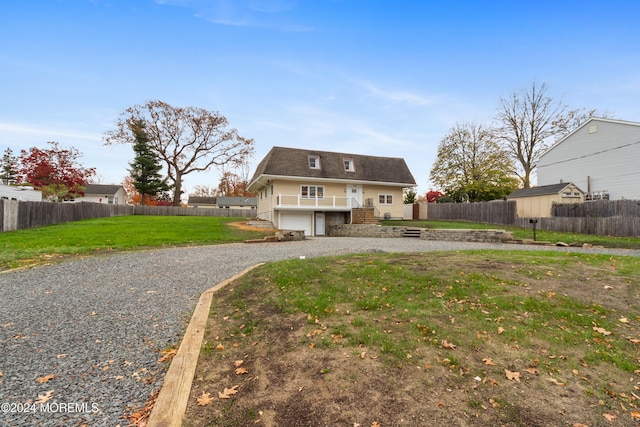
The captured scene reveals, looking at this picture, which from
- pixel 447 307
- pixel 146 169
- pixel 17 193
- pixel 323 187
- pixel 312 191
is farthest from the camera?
pixel 146 169

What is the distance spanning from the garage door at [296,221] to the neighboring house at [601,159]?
21.9m

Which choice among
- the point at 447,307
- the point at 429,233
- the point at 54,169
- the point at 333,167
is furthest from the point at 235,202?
the point at 447,307

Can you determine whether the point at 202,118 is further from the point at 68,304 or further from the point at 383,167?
the point at 68,304

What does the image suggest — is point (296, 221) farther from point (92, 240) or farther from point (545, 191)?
point (545, 191)

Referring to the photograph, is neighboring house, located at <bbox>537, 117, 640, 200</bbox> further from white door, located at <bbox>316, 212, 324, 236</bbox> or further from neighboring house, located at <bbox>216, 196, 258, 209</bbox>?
neighboring house, located at <bbox>216, 196, 258, 209</bbox>

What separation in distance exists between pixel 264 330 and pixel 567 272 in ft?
19.9

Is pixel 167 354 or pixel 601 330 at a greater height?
pixel 601 330

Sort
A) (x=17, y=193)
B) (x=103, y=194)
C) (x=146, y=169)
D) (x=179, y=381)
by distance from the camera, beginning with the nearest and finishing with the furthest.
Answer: (x=179, y=381) < (x=17, y=193) < (x=146, y=169) < (x=103, y=194)

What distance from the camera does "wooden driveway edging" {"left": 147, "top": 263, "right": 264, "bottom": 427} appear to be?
2541 millimetres

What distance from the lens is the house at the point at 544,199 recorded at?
21.1 m

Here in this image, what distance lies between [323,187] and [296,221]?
12.6 ft

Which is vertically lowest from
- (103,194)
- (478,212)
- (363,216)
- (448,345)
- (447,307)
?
(448,345)

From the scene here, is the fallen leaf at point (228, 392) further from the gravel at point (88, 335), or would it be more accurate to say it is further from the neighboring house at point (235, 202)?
the neighboring house at point (235, 202)

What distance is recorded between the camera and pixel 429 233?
18.4 m
